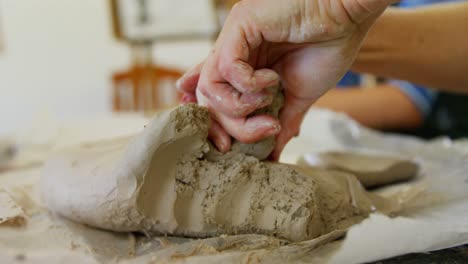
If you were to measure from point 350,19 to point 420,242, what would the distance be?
0.84 ft

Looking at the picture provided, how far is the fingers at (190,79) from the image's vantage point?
62 centimetres

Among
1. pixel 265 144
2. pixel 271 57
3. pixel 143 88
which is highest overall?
pixel 271 57

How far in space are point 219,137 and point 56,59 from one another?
272cm

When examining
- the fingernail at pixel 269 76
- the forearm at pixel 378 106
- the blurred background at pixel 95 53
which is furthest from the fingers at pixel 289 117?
the blurred background at pixel 95 53

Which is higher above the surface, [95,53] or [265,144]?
[265,144]

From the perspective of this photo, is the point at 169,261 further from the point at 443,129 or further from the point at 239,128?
the point at 443,129

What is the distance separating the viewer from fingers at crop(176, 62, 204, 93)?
618 millimetres

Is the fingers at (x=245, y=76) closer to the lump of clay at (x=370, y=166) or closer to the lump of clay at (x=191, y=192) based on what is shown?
the lump of clay at (x=191, y=192)

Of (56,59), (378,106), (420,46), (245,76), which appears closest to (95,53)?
(56,59)

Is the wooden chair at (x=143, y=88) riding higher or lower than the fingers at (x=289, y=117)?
lower

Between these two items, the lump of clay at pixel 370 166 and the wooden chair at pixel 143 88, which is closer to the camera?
the lump of clay at pixel 370 166

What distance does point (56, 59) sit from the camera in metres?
3.01

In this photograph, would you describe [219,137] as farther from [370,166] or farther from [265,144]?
[370,166]

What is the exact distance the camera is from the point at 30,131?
1.37 m
